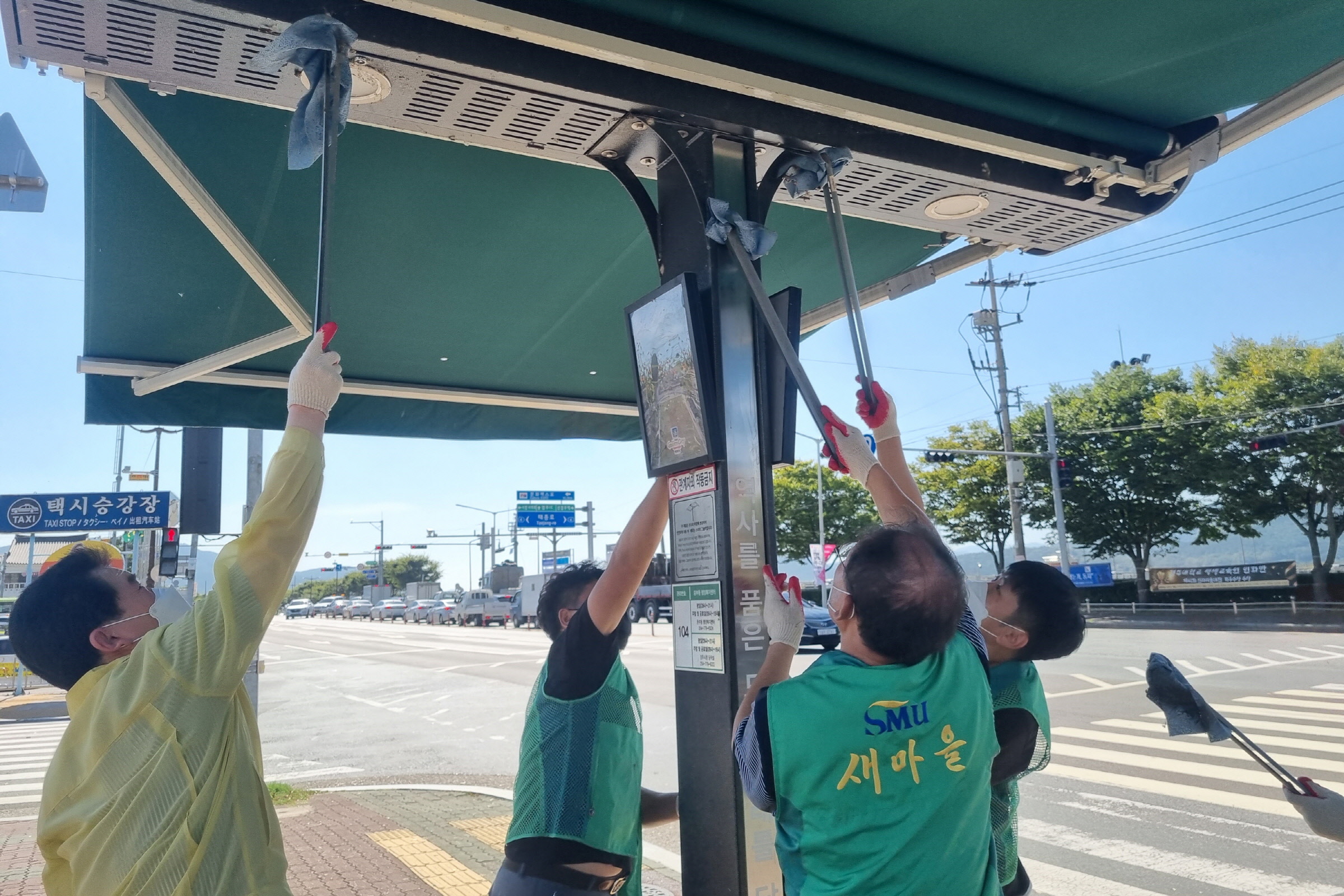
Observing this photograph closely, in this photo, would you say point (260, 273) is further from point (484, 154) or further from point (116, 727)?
point (116, 727)

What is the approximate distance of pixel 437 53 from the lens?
2.12 metres

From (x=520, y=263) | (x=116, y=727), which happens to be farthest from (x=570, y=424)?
(x=116, y=727)

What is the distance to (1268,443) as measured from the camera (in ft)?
86.7

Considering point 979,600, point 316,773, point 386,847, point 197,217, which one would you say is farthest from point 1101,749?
point 197,217

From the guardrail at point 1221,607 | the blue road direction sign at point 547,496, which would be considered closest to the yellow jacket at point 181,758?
the guardrail at point 1221,607

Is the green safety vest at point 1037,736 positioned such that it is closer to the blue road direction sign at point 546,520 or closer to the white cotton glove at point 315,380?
the white cotton glove at point 315,380

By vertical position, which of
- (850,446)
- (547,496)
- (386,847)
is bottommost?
(386,847)

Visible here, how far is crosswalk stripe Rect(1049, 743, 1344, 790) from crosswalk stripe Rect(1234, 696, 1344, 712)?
3.74 meters

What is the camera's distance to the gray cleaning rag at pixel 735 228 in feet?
8.21

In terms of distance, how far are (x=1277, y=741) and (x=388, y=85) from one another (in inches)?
412

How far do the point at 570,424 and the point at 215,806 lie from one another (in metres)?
4.59

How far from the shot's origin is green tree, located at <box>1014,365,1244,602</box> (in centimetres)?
3309

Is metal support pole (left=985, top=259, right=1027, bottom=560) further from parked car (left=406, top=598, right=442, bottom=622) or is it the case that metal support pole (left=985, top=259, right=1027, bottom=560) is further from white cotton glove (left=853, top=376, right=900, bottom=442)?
parked car (left=406, top=598, right=442, bottom=622)

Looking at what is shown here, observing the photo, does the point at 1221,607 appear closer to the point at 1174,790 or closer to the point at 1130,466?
the point at 1130,466
